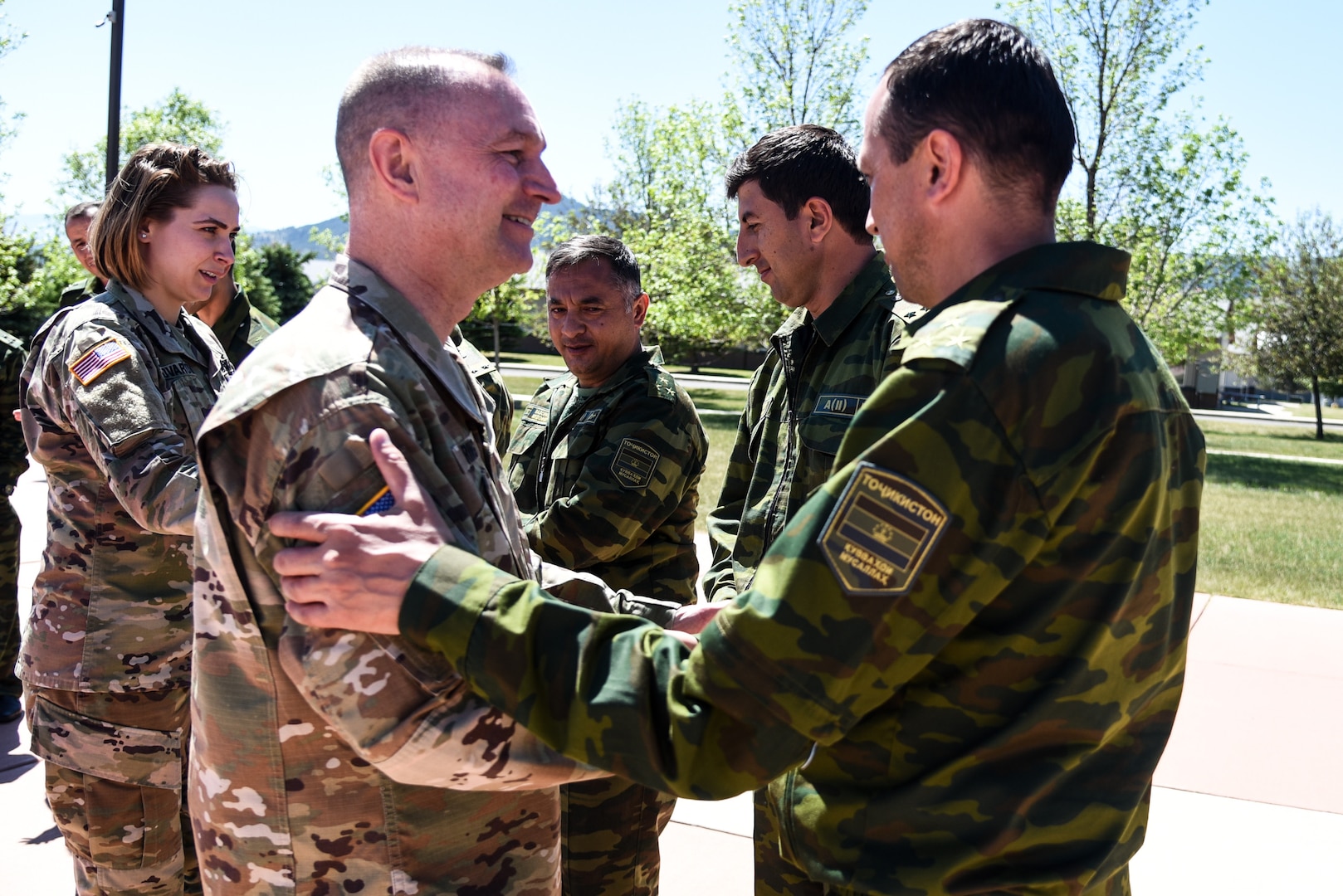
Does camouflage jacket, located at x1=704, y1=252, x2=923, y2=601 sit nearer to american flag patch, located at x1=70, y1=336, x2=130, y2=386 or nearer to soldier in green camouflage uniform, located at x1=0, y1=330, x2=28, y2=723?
american flag patch, located at x1=70, y1=336, x2=130, y2=386

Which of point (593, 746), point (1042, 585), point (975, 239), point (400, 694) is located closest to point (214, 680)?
point (400, 694)

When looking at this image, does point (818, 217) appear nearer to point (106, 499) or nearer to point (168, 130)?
point (106, 499)

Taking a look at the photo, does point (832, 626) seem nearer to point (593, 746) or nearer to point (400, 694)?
point (593, 746)

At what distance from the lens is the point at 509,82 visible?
187cm

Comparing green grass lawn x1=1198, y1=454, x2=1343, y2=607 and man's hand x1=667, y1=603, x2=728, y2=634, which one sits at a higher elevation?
man's hand x1=667, y1=603, x2=728, y2=634

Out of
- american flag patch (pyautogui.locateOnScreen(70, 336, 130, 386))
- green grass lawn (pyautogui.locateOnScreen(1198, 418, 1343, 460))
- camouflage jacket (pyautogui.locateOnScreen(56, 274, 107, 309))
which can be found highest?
camouflage jacket (pyautogui.locateOnScreen(56, 274, 107, 309))

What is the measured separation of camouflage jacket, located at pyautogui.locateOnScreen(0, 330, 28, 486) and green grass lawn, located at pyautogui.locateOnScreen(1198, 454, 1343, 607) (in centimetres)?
691

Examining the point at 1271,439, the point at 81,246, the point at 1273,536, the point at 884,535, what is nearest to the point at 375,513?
the point at 884,535

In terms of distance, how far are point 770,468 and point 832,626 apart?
177 cm

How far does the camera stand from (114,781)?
2855mm

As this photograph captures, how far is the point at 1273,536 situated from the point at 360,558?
1200 cm

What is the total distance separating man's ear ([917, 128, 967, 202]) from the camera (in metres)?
1.63

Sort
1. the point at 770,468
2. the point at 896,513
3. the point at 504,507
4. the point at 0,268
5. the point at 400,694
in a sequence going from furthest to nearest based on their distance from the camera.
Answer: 1. the point at 0,268
2. the point at 770,468
3. the point at 504,507
4. the point at 400,694
5. the point at 896,513

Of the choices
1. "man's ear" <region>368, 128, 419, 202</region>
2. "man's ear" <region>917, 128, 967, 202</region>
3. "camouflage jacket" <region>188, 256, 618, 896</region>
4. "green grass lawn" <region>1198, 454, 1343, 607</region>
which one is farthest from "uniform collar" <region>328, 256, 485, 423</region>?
"green grass lawn" <region>1198, 454, 1343, 607</region>
